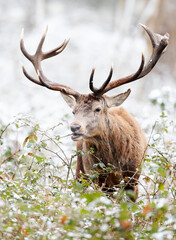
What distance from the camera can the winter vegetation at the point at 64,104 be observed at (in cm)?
415

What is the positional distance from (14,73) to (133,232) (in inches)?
753

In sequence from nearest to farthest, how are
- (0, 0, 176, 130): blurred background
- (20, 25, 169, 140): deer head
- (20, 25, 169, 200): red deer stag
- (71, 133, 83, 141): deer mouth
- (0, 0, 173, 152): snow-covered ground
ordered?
(71, 133, 83, 141): deer mouth < (20, 25, 169, 140): deer head < (20, 25, 169, 200): red deer stag < (0, 0, 176, 130): blurred background < (0, 0, 173, 152): snow-covered ground

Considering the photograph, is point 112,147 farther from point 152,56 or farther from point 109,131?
point 152,56

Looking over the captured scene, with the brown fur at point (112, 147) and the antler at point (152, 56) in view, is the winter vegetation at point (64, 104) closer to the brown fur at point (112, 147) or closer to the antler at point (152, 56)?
the brown fur at point (112, 147)

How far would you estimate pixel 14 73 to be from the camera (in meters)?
22.5

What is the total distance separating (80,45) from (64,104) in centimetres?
884

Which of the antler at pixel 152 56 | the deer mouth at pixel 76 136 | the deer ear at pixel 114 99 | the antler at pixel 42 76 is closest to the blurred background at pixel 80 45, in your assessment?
the antler at pixel 42 76

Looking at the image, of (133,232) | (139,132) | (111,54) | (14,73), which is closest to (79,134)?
(139,132)

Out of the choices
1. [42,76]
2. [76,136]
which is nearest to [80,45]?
[42,76]

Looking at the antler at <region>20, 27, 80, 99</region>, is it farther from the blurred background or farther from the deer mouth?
the blurred background

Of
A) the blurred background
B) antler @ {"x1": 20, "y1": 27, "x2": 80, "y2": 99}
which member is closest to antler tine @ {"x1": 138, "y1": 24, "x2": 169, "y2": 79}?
antler @ {"x1": 20, "y1": 27, "x2": 80, "y2": 99}

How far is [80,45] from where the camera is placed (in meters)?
25.6

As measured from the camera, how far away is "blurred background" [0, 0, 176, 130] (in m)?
17.1

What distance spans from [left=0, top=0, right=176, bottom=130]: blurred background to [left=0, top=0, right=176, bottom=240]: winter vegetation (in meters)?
0.05
